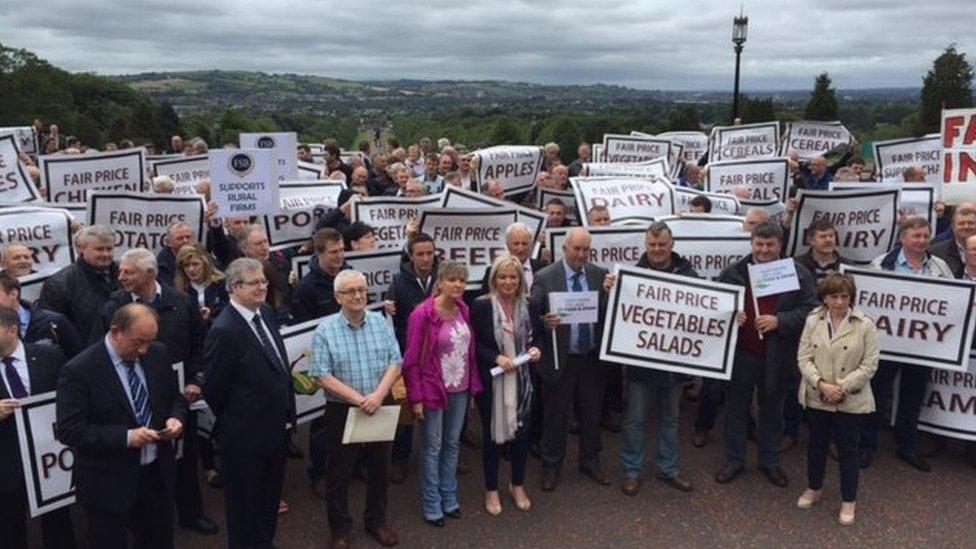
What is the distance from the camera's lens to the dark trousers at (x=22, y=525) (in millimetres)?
5324

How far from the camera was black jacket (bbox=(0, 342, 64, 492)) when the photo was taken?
16.8 feet

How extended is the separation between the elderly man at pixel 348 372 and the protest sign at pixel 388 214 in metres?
3.53

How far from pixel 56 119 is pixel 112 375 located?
269 ft

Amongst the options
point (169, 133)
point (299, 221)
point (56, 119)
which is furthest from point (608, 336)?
point (56, 119)

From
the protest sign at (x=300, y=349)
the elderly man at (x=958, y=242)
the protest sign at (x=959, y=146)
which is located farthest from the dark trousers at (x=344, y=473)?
the protest sign at (x=959, y=146)

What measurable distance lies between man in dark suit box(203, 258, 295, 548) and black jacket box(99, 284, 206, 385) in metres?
0.79

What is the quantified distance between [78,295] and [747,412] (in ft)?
18.7

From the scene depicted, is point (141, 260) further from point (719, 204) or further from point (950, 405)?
point (950, 405)

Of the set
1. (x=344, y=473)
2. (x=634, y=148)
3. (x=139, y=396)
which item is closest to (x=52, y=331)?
(x=139, y=396)

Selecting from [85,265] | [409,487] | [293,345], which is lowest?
[409,487]

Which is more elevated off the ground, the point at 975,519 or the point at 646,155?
the point at 646,155

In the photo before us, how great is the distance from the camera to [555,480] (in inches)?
280

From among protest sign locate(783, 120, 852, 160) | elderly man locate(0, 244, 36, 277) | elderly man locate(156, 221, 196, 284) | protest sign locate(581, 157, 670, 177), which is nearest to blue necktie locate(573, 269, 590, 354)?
elderly man locate(156, 221, 196, 284)

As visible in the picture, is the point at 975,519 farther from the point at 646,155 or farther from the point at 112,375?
the point at 646,155
